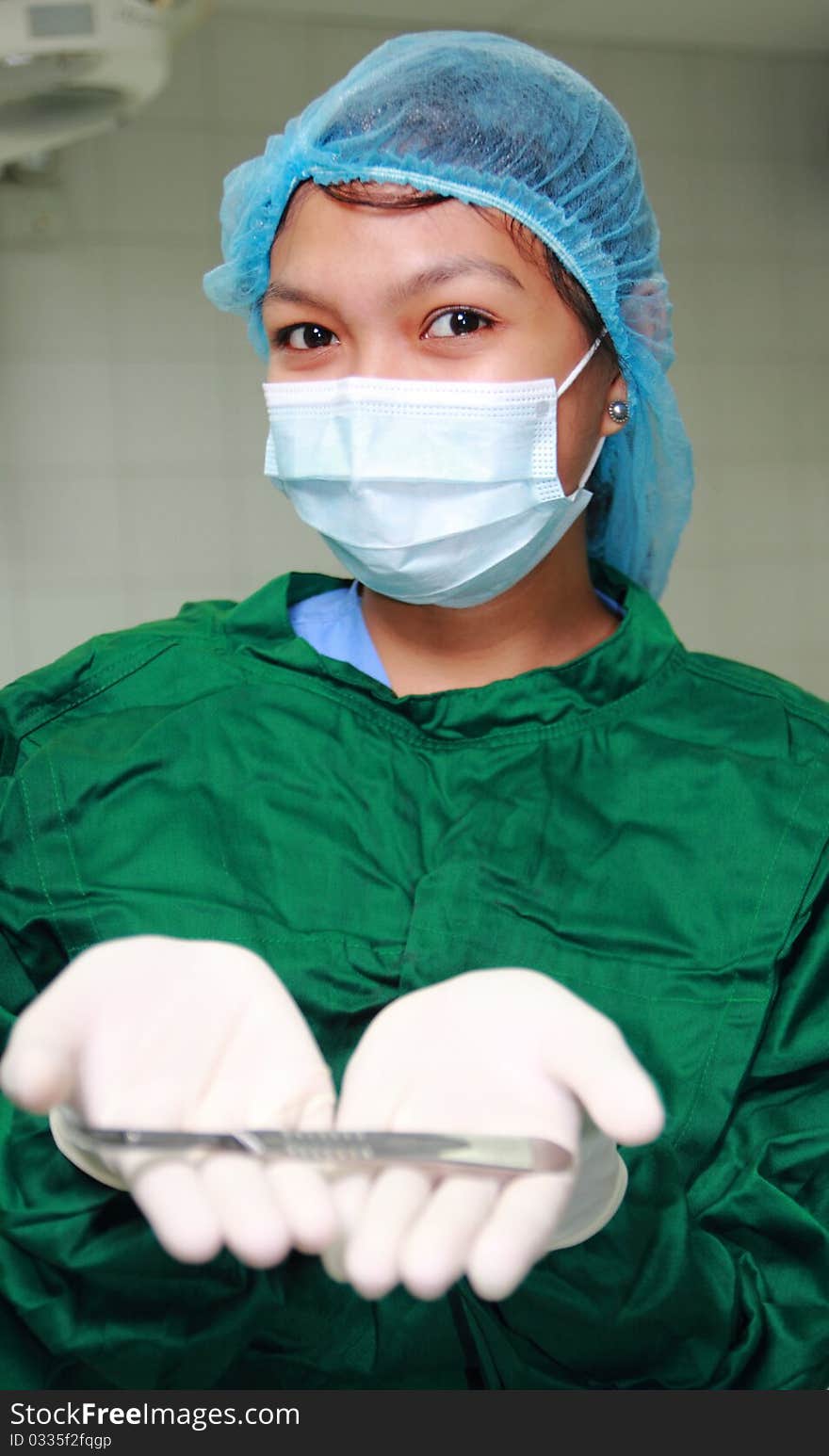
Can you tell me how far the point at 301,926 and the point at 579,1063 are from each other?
0.42 m

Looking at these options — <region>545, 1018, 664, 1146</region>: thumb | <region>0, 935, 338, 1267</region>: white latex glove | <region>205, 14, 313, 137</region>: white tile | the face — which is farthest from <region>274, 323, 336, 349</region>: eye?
<region>205, 14, 313, 137</region>: white tile

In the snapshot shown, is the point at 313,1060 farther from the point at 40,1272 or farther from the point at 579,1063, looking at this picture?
the point at 40,1272

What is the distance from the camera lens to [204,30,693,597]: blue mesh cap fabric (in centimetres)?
117

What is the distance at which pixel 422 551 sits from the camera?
121 cm

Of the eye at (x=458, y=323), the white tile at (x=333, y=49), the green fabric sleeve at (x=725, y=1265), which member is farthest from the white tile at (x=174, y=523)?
the green fabric sleeve at (x=725, y=1265)

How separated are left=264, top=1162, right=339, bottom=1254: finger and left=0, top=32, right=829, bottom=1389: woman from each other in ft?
0.43

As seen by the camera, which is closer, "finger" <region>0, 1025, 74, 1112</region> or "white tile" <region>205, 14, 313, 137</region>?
"finger" <region>0, 1025, 74, 1112</region>

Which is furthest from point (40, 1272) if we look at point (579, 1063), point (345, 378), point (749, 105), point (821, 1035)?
point (749, 105)

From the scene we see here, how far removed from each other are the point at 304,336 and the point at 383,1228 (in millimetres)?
787

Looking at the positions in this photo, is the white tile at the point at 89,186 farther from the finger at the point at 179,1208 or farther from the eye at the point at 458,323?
the finger at the point at 179,1208

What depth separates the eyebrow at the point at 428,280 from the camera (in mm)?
1115

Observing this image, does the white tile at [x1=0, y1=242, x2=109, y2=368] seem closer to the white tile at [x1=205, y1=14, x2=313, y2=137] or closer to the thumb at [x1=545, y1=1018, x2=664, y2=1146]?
the white tile at [x1=205, y1=14, x2=313, y2=137]

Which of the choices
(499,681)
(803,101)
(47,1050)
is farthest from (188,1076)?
(803,101)

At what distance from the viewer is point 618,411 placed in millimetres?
1303
